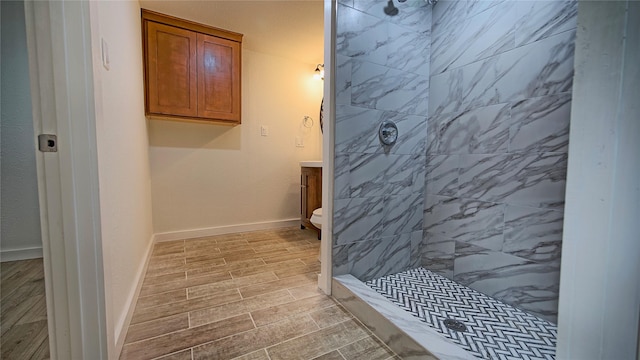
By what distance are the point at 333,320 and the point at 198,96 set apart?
90.5 inches

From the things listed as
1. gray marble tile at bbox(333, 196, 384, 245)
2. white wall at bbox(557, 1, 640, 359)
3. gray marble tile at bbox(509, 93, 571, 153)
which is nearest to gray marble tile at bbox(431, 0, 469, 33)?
gray marble tile at bbox(509, 93, 571, 153)

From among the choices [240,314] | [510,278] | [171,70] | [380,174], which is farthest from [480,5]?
[171,70]

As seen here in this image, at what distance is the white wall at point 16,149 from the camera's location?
1787 mm

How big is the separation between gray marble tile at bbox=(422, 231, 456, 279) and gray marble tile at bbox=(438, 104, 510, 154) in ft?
2.18

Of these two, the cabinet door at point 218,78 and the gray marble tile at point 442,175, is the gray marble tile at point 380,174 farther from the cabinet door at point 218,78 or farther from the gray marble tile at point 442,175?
the cabinet door at point 218,78

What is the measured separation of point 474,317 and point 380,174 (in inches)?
38.2

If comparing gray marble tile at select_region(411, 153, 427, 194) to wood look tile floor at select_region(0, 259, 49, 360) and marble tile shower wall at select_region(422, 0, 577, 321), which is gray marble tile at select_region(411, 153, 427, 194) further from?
wood look tile floor at select_region(0, 259, 49, 360)

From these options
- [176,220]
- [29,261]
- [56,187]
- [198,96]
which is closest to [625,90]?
[56,187]

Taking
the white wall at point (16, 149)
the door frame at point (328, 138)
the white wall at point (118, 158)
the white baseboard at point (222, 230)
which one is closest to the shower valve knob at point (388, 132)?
the door frame at point (328, 138)

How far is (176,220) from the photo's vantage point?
2.61m

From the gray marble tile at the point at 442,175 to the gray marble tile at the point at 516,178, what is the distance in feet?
0.14

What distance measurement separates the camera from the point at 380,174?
1707 millimetres

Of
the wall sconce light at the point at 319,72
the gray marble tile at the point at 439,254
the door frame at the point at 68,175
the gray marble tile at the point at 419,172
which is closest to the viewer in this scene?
the door frame at the point at 68,175

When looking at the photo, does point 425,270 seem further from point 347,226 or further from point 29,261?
point 29,261
